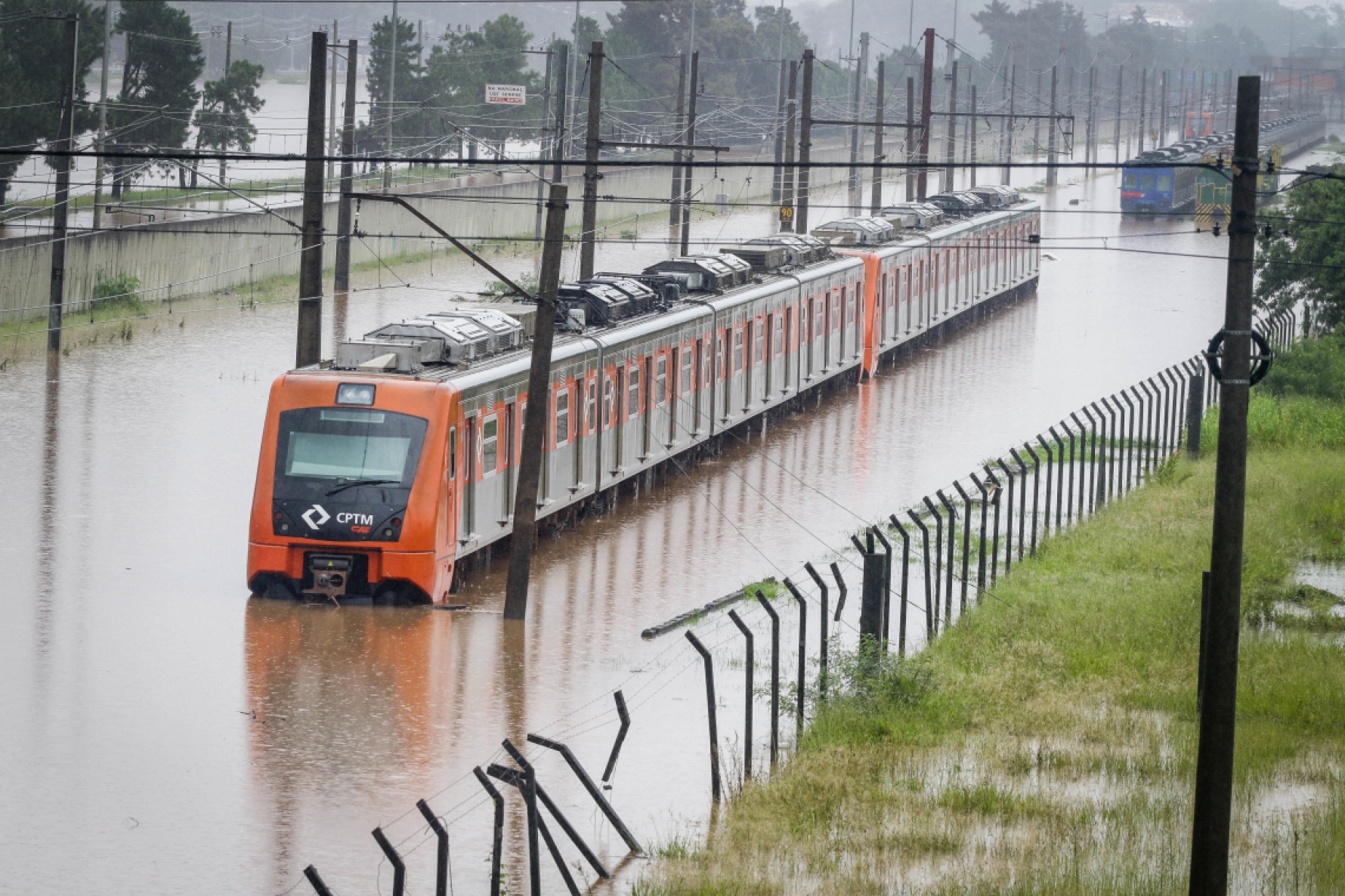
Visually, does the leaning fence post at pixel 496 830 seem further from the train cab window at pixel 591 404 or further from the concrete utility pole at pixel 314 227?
the concrete utility pole at pixel 314 227

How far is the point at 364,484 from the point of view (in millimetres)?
20875

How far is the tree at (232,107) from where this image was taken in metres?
65.5

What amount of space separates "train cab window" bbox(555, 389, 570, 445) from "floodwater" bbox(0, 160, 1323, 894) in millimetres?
1413

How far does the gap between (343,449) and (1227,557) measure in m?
11.1

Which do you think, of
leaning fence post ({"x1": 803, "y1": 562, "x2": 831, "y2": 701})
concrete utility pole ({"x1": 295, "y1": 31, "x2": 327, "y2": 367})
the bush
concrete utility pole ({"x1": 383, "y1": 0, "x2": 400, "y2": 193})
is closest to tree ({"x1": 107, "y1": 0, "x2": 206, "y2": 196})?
concrete utility pole ({"x1": 383, "y1": 0, "x2": 400, "y2": 193})

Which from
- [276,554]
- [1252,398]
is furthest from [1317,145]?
→ [276,554]

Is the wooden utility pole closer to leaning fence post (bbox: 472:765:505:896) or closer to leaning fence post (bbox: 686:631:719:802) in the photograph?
leaning fence post (bbox: 686:631:719:802)

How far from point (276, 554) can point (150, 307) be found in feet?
89.7

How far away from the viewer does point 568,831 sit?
1312 cm

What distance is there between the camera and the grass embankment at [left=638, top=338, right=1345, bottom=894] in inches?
539

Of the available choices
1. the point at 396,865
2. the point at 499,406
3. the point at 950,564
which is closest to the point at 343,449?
the point at 499,406

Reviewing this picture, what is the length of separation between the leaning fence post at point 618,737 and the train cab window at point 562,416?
30.9 ft

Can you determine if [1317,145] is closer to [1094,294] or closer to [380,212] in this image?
[1094,294]

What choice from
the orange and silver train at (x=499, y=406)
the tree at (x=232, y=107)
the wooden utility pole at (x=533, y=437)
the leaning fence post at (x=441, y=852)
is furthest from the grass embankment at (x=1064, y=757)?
the tree at (x=232, y=107)
